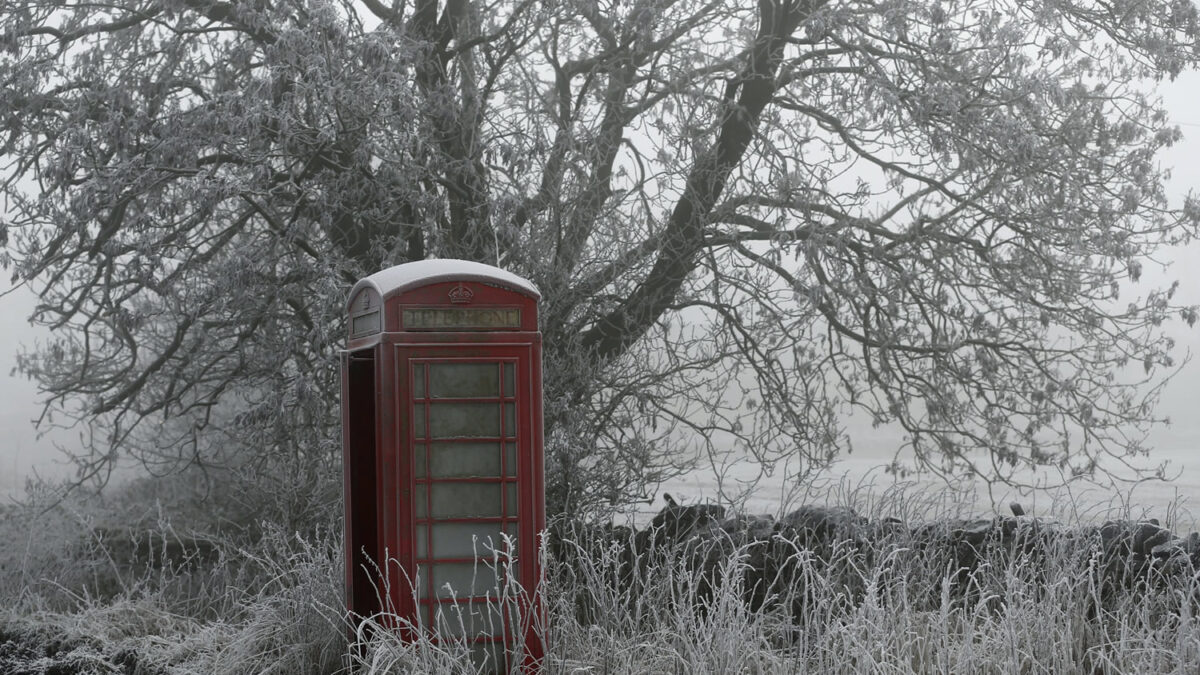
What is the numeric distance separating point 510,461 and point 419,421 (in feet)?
1.46

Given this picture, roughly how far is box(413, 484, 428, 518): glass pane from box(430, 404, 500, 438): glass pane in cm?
25

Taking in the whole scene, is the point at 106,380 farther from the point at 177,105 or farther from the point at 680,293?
the point at 680,293

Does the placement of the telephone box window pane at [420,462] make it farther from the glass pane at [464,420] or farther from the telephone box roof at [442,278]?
the telephone box roof at [442,278]

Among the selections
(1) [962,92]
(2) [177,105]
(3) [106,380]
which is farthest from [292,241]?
(1) [962,92]

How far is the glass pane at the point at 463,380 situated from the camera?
530 centimetres

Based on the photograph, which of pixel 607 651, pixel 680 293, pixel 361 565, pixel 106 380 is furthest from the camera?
pixel 106 380

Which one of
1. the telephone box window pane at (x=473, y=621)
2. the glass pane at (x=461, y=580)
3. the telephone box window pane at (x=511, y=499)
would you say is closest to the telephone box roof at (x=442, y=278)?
the telephone box window pane at (x=511, y=499)

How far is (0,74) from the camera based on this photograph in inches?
369

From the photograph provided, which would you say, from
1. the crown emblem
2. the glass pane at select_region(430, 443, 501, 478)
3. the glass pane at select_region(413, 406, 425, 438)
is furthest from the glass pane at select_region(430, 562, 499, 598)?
the crown emblem

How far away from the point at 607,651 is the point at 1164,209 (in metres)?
6.96

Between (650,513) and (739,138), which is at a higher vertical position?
(739,138)

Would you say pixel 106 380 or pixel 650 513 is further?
pixel 106 380

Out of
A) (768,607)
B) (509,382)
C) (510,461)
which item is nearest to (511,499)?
(510,461)

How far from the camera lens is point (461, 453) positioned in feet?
17.5
